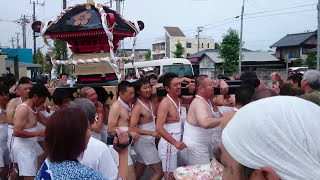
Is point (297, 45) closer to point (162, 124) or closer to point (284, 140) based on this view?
point (162, 124)

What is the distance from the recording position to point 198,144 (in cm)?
434

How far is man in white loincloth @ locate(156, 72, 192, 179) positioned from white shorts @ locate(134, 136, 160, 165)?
17cm

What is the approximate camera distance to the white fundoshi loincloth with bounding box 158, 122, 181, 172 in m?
4.53

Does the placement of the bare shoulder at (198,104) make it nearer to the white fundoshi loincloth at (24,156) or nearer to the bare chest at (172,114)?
the bare chest at (172,114)

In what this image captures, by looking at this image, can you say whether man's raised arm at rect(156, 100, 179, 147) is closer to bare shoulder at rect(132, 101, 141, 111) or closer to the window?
bare shoulder at rect(132, 101, 141, 111)

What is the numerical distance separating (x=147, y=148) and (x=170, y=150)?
0.41 metres

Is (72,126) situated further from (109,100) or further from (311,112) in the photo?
(109,100)

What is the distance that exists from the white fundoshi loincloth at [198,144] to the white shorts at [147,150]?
0.61m

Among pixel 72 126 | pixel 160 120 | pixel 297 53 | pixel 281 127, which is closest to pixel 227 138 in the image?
pixel 281 127

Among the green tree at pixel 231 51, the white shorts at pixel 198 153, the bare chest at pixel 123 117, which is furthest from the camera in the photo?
the green tree at pixel 231 51

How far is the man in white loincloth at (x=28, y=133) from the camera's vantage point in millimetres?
4234

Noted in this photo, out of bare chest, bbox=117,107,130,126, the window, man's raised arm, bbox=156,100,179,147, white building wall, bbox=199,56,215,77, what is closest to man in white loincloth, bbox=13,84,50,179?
bare chest, bbox=117,107,130,126

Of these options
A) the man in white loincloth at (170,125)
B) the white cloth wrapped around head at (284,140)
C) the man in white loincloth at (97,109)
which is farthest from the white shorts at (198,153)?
the white cloth wrapped around head at (284,140)

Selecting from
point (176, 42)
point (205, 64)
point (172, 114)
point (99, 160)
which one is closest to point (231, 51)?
point (205, 64)
